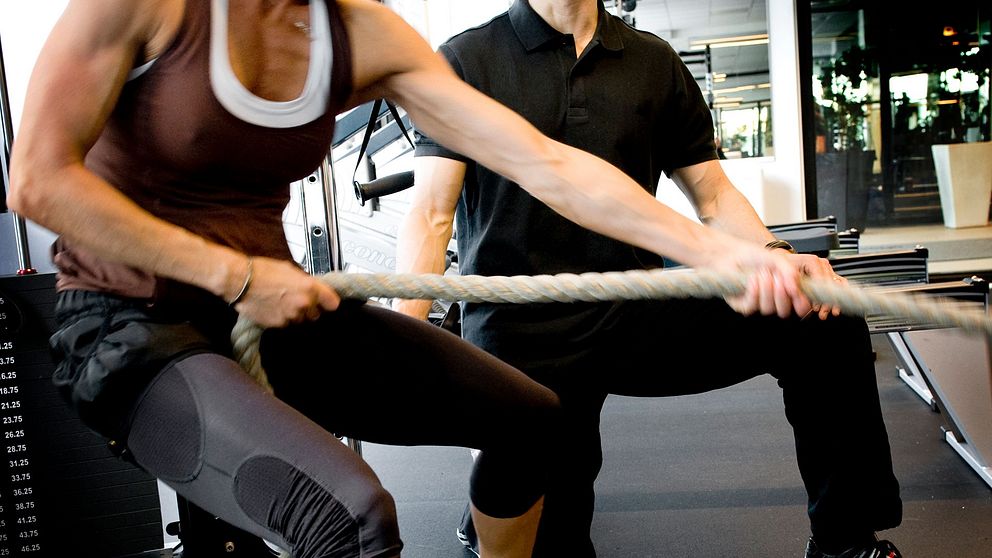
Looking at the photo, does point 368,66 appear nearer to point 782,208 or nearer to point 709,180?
point 709,180

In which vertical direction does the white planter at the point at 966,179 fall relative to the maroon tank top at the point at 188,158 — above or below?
below

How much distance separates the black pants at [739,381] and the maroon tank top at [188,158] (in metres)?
0.73

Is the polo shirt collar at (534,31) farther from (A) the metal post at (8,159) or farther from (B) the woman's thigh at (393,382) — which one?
(A) the metal post at (8,159)

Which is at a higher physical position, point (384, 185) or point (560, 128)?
point (560, 128)

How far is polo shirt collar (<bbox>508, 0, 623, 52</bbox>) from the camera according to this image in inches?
77.3

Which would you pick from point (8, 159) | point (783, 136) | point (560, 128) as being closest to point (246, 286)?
point (560, 128)

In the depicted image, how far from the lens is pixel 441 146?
1.87 metres

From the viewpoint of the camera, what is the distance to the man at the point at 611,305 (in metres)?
1.69

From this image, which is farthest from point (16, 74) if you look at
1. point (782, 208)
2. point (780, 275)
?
point (782, 208)

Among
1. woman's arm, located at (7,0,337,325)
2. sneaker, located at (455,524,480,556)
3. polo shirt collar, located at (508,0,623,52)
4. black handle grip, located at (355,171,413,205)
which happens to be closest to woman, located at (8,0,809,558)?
woman's arm, located at (7,0,337,325)

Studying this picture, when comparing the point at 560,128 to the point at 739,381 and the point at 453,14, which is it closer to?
the point at 739,381

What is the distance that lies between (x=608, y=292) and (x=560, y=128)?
833 millimetres

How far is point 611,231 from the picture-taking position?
1.37m

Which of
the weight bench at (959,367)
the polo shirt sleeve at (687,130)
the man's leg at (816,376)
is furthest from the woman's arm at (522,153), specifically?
the weight bench at (959,367)
